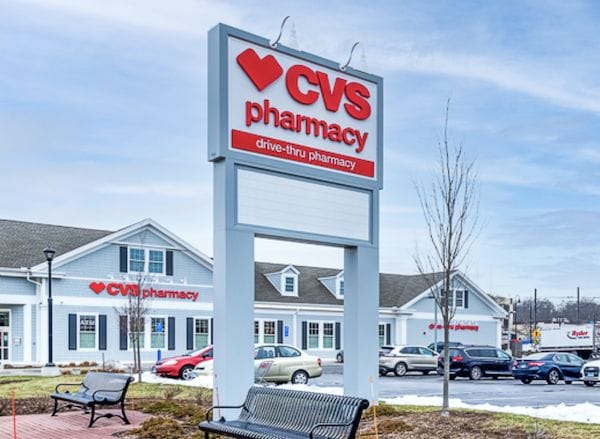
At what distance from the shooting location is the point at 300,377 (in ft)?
77.7

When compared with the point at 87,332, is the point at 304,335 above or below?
below

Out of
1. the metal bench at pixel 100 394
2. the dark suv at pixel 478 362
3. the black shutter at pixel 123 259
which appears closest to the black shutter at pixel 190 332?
the black shutter at pixel 123 259

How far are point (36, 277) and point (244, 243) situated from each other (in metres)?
25.4

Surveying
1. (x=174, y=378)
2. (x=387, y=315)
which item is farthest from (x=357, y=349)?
(x=387, y=315)

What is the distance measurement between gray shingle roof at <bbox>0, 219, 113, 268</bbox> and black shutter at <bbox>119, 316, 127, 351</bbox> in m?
4.01

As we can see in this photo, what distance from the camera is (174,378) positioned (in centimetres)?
2538

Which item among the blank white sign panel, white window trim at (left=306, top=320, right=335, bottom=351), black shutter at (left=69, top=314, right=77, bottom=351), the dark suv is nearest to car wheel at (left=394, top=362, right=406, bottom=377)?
the dark suv

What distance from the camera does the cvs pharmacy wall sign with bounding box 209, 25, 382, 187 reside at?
1098cm

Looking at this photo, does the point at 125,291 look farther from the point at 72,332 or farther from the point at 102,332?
the point at 72,332

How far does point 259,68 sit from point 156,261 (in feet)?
92.4

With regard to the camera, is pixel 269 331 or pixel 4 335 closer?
pixel 4 335

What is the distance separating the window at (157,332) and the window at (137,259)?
260 centimetres

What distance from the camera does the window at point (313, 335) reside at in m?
44.9

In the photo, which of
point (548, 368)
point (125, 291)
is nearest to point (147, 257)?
point (125, 291)
